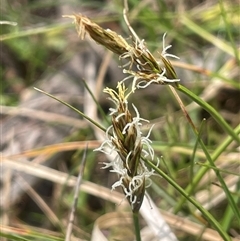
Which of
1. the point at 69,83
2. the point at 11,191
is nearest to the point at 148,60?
the point at 11,191

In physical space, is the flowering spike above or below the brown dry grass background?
below

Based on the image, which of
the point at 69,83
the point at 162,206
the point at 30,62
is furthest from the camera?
the point at 30,62

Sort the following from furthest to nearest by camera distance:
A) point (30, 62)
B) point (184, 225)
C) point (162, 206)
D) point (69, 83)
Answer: point (30, 62) < point (69, 83) < point (162, 206) < point (184, 225)

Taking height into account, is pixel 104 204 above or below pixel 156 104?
below

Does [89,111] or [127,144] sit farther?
[89,111]

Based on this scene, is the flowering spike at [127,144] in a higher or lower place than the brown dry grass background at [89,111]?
lower

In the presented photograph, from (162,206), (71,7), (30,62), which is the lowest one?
(162,206)

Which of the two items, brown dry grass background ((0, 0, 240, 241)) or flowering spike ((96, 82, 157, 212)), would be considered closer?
flowering spike ((96, 82, 157, 212))

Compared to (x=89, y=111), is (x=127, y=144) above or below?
below

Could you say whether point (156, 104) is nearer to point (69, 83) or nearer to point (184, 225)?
point (69, 83)

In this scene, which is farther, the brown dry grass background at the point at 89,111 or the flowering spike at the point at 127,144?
the brown dry grass background at the point at 89,111

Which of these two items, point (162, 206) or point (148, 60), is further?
point (162, 206)
